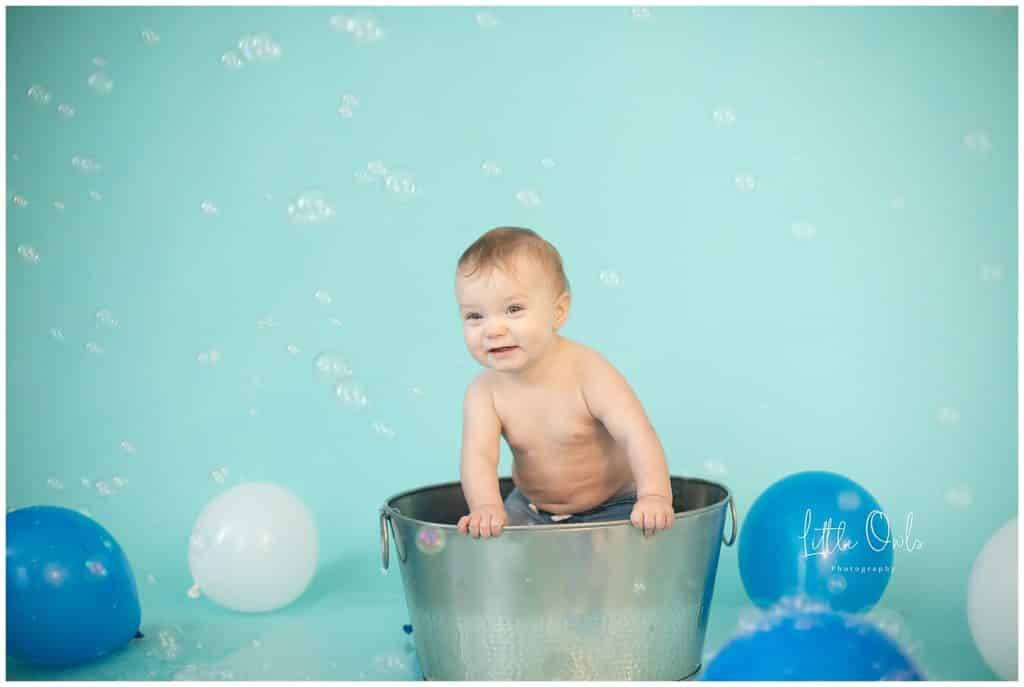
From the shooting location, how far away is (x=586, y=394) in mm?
1878

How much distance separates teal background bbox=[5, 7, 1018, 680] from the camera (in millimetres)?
2867

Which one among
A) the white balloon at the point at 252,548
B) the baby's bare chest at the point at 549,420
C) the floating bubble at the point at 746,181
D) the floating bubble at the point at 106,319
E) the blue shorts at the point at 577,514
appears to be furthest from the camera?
the floating bubble at the point at 106,319

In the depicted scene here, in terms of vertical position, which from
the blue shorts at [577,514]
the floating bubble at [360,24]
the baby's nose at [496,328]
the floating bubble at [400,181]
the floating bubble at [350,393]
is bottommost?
the blue shorts at [577,514]

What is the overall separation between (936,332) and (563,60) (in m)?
1.19

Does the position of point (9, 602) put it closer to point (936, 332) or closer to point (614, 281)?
point (614, 281)

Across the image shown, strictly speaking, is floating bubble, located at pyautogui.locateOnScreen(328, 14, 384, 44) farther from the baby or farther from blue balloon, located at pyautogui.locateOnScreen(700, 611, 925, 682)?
blue balloon, located at pyautogui.locateOnScreen(700, 611, 925, 682)

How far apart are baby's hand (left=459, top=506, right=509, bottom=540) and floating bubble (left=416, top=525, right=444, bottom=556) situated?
4cm

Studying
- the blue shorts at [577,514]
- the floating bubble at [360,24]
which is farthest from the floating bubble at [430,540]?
the floating bubble at [360,24]

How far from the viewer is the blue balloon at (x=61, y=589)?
1885 millimetres

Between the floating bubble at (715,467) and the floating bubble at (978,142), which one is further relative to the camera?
the floating bubble at (715,467)

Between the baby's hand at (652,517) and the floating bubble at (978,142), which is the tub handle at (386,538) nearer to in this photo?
the baby's hand at (652,517)

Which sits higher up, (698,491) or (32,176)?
(32,176)

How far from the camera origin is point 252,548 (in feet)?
7.23

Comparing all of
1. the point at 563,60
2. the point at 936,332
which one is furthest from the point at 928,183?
the point at 563,60
